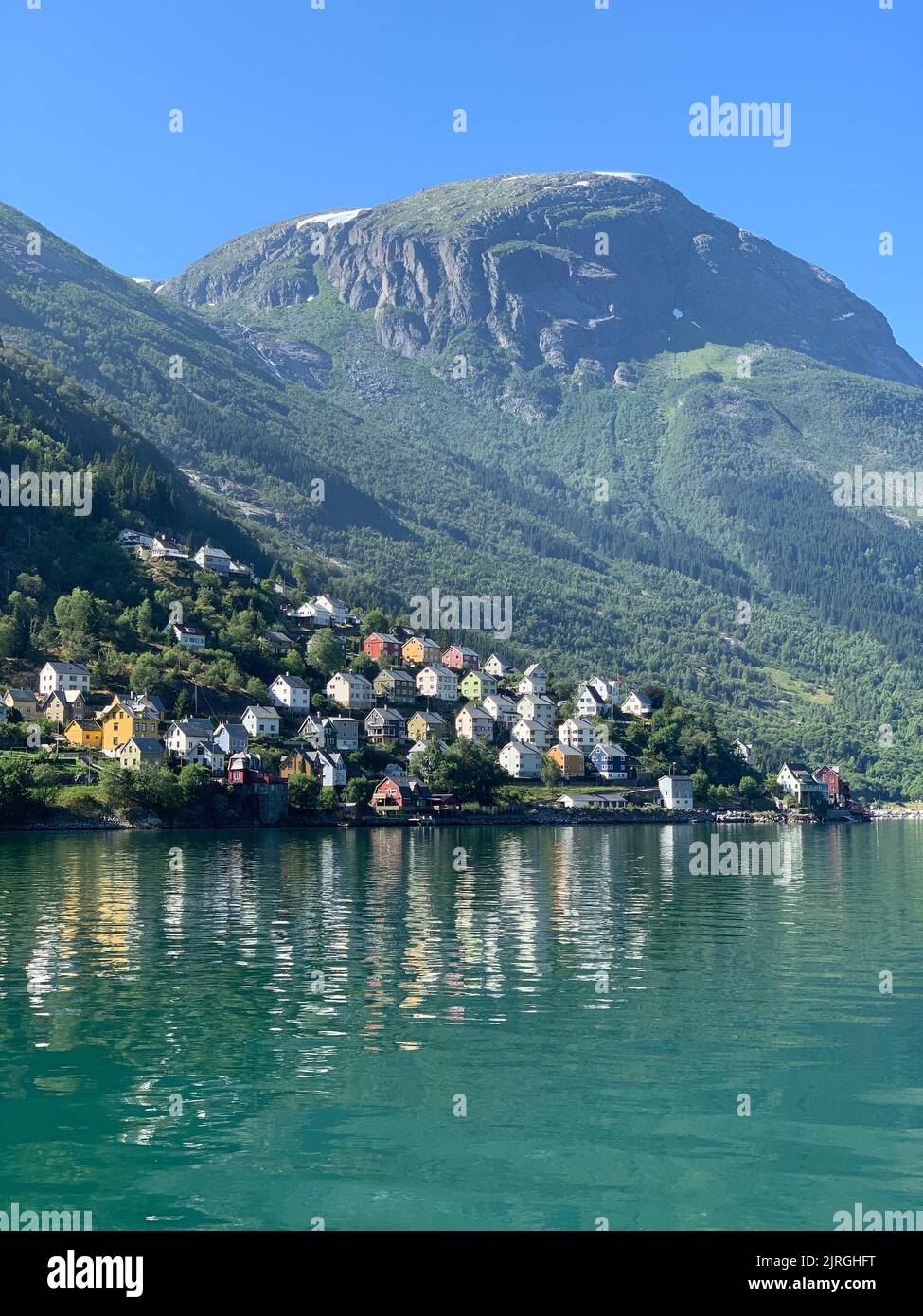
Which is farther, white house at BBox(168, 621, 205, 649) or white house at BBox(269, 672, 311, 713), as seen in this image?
white house at BBox(168, 621, 205, 649)

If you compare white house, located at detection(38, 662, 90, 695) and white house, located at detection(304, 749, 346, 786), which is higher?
white house, located at detection(38, 662, 90, 695)

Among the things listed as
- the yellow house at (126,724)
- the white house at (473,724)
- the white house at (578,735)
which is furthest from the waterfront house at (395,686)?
the yellow house at (126,724)

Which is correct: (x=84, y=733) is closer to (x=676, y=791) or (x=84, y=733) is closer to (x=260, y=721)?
(x=260, y=721)

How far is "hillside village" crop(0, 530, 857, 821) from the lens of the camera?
137 meters

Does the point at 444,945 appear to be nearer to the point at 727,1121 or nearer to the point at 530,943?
the point at 530,943

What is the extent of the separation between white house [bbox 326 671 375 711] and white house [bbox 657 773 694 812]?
1673 inches

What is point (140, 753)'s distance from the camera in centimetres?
13438

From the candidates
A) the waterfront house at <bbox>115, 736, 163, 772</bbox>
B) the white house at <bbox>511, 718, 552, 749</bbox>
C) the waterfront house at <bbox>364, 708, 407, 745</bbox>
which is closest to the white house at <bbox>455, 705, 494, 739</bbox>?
the white house at <bbox>511, 718, 552, 749</bbox>

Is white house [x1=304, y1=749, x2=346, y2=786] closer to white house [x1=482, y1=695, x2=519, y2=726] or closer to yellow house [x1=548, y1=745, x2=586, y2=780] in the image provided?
yellow house [x1=548, y1=745, x2=586, y2=780]

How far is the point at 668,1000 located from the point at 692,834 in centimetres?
9951

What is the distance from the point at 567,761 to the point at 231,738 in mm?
53902

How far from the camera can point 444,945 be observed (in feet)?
163

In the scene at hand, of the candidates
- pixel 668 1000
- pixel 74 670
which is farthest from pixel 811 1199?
pixel 74 670
